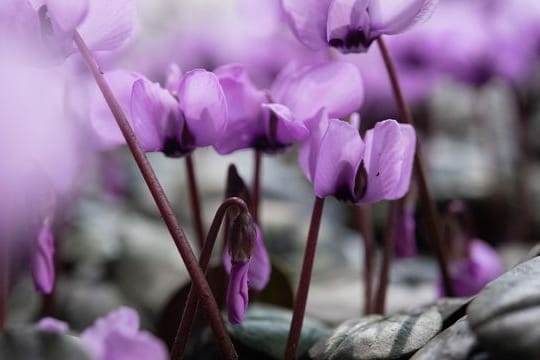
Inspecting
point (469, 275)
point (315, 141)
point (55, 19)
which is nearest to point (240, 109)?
point (315, 141)

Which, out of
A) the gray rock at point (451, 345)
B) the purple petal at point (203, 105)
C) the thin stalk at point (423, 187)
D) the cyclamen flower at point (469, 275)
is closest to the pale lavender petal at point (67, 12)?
the purple petal at point (203, 105)

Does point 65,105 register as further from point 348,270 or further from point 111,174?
point 348,270

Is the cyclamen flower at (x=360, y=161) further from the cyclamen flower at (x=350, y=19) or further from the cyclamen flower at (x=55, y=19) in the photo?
the cyclamen flower at (x=55, y=19)

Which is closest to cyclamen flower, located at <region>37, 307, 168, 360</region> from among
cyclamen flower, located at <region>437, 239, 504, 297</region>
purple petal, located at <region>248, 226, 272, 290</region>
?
purple petal, located at <region>248, 226, 272, 290</region>

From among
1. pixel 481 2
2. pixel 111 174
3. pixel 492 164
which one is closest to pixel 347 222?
pixel 492 164

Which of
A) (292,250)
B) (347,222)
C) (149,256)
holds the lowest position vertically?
(347,222)
